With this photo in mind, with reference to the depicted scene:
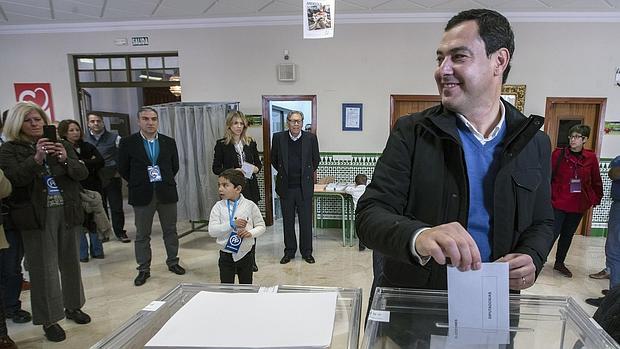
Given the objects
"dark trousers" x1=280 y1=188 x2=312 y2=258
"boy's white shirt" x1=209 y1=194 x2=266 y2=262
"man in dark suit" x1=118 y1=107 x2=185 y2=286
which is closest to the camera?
"boy's white shirt" x1=209 y1=194 x2=266 y2=262

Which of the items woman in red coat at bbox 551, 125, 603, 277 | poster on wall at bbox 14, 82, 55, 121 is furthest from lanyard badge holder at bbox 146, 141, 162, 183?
woman in red coat at bbox 551, 125, 603, 277

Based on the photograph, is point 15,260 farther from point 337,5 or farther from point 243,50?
point 337,5

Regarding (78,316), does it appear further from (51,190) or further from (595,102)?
(595,102)

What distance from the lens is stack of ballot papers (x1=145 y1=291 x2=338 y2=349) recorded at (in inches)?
23.9

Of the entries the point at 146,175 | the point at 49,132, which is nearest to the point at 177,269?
the point at 146,175

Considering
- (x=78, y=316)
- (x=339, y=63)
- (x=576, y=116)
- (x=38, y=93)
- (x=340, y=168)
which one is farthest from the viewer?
(x=38, y=93)

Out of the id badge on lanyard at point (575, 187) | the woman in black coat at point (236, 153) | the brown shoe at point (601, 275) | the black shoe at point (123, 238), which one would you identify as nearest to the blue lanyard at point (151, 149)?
the woman in black coat at point (236, 153)

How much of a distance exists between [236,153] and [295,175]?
67 centimetres

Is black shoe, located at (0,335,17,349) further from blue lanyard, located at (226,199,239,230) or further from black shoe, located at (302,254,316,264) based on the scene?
black shoe, located at (302,254,316,264)

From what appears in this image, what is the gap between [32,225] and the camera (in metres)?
2.20

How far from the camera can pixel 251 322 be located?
0.68 meters

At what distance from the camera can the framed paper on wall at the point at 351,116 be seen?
5.00 m

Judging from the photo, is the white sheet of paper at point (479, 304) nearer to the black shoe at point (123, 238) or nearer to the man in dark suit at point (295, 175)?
the man in dark suit at point (295, 175)

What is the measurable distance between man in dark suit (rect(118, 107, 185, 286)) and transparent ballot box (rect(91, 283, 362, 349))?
2.66 meters
